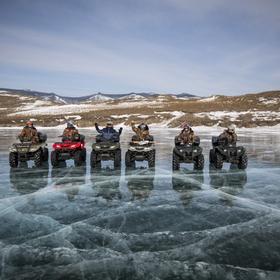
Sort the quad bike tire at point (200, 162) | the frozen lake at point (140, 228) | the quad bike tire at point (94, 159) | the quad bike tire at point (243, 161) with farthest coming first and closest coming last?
1. the quad bike tire at point (94, 159)
2. the quad bike tire at point (243, 161)
3. the quad bike tire at point (200, 162)
4. the frozen lake at point (140, 228)

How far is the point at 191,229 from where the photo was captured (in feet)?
18.5

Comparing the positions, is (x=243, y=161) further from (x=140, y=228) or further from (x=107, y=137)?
(x=140, y=228)

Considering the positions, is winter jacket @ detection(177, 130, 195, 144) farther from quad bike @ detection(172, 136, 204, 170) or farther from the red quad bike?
the red quad bike

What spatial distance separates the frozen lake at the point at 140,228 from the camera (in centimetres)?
425

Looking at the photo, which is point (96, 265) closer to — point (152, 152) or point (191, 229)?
point (191, 229)

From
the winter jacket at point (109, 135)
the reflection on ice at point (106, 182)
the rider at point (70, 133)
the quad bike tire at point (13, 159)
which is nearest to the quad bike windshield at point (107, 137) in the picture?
the winter jacket at point (109, 135)

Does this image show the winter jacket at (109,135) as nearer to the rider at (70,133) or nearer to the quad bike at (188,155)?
the rider at (70,133)

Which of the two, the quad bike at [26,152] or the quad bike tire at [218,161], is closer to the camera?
the quad bike tire at [218,161]

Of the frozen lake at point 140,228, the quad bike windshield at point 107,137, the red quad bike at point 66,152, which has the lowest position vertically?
the frozen lake at point 140,228

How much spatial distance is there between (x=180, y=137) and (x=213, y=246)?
780 cm

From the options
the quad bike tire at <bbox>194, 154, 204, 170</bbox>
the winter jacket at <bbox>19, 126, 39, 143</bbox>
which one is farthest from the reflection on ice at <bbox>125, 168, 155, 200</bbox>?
the winter jacket at <bbox>19, 126, 39, 143</bbox>

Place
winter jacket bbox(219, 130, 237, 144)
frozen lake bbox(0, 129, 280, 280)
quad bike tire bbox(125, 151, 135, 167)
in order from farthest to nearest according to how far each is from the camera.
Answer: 1. winter jacket bbox(219, 130, 237, 144)
2. quad bike tire bbox(125, 151, 135, 167)
3. frozen lake bbox(0, 129, 280, 280)

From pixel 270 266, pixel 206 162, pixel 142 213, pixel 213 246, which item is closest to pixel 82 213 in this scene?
pixel 142 213

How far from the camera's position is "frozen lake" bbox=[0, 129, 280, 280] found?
4.25 meters
